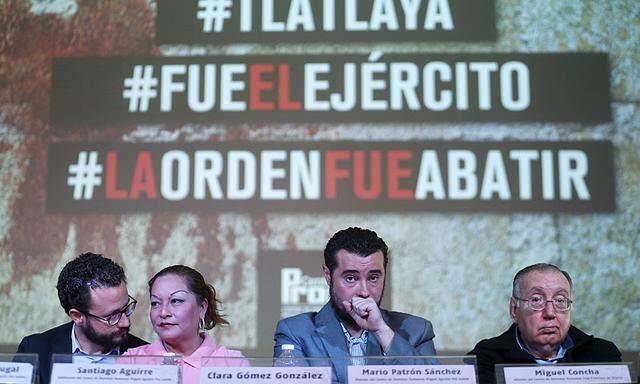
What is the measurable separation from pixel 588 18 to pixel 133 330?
2.56m

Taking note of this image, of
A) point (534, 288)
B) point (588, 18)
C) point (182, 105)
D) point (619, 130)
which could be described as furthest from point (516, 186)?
point (182, 105)

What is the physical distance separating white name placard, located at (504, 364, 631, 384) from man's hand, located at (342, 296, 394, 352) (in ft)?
2.14

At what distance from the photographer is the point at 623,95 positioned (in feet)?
12.7

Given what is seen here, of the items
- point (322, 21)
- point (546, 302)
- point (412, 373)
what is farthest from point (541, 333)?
point (322, 21)

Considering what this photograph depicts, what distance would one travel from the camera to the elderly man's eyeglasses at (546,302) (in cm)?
257

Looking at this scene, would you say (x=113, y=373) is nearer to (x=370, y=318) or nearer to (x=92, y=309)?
(x=92, y=309)

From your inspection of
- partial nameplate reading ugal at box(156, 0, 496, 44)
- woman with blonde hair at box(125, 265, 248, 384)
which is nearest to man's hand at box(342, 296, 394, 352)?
woman with blonde hair at box(125, 265, 248, 384)

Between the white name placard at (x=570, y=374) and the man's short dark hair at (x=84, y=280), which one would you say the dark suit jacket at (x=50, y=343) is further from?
the white name placard at (x=570, y=374)

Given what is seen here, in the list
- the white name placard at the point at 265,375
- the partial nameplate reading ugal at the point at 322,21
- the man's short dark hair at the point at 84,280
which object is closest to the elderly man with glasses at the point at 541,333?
the white name placard at the point at 265,375

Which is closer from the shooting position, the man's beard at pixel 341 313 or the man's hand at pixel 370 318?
the man's hand at pixel 370 318

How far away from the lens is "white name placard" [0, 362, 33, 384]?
1941 mm

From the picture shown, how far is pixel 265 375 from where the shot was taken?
1.90m

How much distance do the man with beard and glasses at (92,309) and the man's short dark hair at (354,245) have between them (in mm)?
652

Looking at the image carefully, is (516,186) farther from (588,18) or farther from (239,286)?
(239,286)
